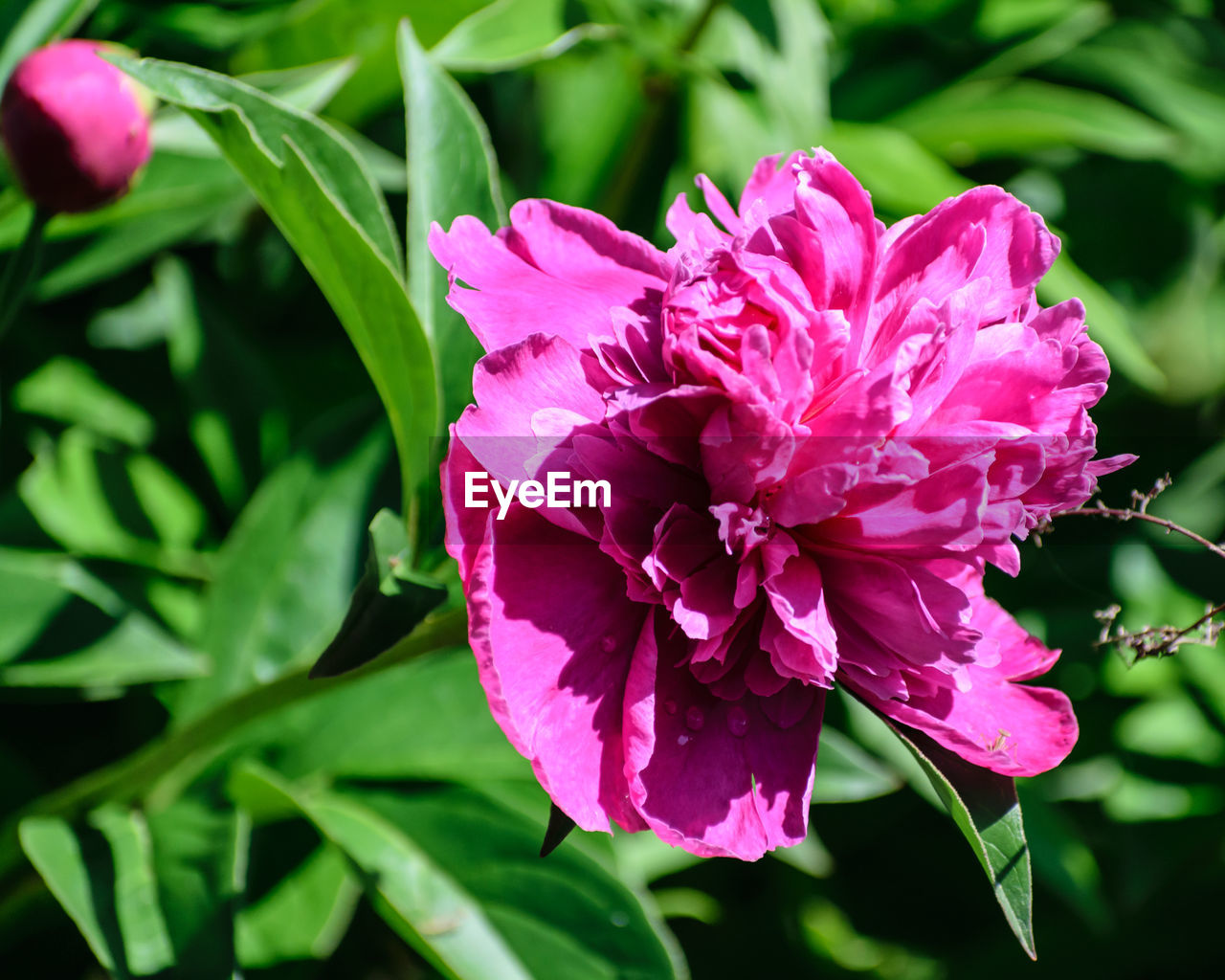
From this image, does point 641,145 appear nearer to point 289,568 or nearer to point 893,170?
point 893,170

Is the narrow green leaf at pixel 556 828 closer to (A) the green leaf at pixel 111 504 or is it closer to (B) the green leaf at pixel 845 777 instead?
(B) the green leaf at pixel 845 777

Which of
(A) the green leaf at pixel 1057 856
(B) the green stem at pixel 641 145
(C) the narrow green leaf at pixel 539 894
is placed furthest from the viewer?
(B) the green stem at pixel 641 145

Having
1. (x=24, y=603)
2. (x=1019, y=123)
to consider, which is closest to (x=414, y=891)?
(x=24, y=603)

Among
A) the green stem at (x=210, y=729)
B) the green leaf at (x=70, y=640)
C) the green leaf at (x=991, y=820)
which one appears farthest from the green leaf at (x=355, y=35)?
the green leaf at (x=991, y=820)

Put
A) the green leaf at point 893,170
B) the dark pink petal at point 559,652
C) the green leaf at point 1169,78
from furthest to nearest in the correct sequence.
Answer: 1. the green leaf at point 1169,78
2. the green leaf at point 893,170
3. the dark pink petal at point 559,652

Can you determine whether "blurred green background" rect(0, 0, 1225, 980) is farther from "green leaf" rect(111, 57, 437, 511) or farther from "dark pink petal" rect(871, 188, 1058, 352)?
"dark pink petal" rect(871, 188, 1058, 352)

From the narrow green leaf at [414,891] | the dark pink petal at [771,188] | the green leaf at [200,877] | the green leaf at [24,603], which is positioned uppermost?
the dark pink petal at [771,188]

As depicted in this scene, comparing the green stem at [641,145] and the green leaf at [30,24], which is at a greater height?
the green leaf at [30,24]

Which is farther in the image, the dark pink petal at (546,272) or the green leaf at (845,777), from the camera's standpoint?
the green leaf at (845,777)
